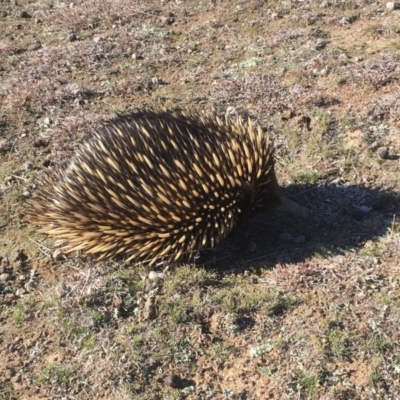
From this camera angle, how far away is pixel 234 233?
445 cm

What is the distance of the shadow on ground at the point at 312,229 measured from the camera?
410cm

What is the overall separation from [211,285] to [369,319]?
1011mm

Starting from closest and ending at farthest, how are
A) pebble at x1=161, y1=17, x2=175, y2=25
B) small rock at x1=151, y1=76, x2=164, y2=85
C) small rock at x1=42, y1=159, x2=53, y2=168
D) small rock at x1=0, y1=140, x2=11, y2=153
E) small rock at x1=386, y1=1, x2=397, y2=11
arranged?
small rock at x1=42, y1=159, x2=53, y2=168
small rock at x1=0, y1=140, x2=11, y2=153
small rock at x1=151, y1=76, x2=164, y2=85
small rock at x1=386, y1=1, x2=397, y2=11
pebble at x1=161, y1=17, x2=175, y2=25

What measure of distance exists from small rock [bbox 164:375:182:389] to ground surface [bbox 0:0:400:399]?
1cm

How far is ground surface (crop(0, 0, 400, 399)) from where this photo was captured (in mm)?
3324

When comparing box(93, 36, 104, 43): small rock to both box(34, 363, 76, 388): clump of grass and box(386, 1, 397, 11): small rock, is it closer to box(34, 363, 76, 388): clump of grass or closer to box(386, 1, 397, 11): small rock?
box(386, 1, 397, 11): small rock

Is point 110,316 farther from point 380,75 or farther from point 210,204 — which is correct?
point 380,75

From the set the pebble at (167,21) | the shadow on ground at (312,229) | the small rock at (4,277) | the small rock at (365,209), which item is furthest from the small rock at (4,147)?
the small rock at (365,209)

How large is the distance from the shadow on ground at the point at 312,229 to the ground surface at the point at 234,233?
1cm

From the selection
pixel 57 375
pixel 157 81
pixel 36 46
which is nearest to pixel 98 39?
pixel 36 46

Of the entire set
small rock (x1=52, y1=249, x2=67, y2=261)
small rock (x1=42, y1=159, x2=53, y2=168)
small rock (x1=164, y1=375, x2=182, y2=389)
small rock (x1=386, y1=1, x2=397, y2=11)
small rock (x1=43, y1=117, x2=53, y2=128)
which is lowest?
small rock (x1=164, y1=375, x2=182, y2=389)

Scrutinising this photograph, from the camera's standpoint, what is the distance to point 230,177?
3.93 meters

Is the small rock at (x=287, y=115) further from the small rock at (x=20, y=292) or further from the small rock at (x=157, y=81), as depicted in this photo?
the small rock at (x=20, y=292)

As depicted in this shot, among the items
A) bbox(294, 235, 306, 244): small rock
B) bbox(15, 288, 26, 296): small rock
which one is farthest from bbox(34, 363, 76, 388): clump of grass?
bbox(294, 235, 306, 244): small rock
